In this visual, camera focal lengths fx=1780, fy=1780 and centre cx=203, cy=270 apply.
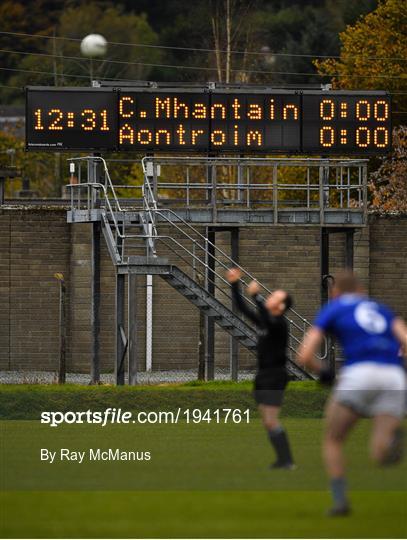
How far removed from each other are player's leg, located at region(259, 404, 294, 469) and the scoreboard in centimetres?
1441

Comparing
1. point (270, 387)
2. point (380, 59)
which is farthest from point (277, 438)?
point (380, 59)

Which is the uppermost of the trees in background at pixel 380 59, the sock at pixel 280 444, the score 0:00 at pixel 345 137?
the trees in background at pixel 380 59

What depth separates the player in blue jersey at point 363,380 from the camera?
1404cm

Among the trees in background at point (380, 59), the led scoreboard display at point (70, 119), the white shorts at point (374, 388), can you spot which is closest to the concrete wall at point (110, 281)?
the led scoreboard display at point (70, 119)

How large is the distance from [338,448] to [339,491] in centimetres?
35

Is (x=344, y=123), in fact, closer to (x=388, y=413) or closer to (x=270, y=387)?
(x=270, y=387)

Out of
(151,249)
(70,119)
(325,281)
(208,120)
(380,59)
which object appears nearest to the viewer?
(151,249)

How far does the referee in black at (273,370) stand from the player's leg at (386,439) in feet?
11.6

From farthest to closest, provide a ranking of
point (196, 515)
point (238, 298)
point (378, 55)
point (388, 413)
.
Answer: point (378, 55)
point (238, 298)
point (196, 515)
point (388, 413)

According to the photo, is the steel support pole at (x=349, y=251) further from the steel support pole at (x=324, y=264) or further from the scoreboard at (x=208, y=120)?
the scoreboard at (x=208, y=120)

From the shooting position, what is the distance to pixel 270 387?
17.9m

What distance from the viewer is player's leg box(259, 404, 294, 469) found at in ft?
57.8

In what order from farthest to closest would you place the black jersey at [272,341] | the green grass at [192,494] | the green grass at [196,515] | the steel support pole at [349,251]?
the steel support pole at [349,251] → the black jersey at [272,341] → the green grass at [192,494] → the green grass at [196,515]

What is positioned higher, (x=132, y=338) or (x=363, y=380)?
(x=363, y=380)
